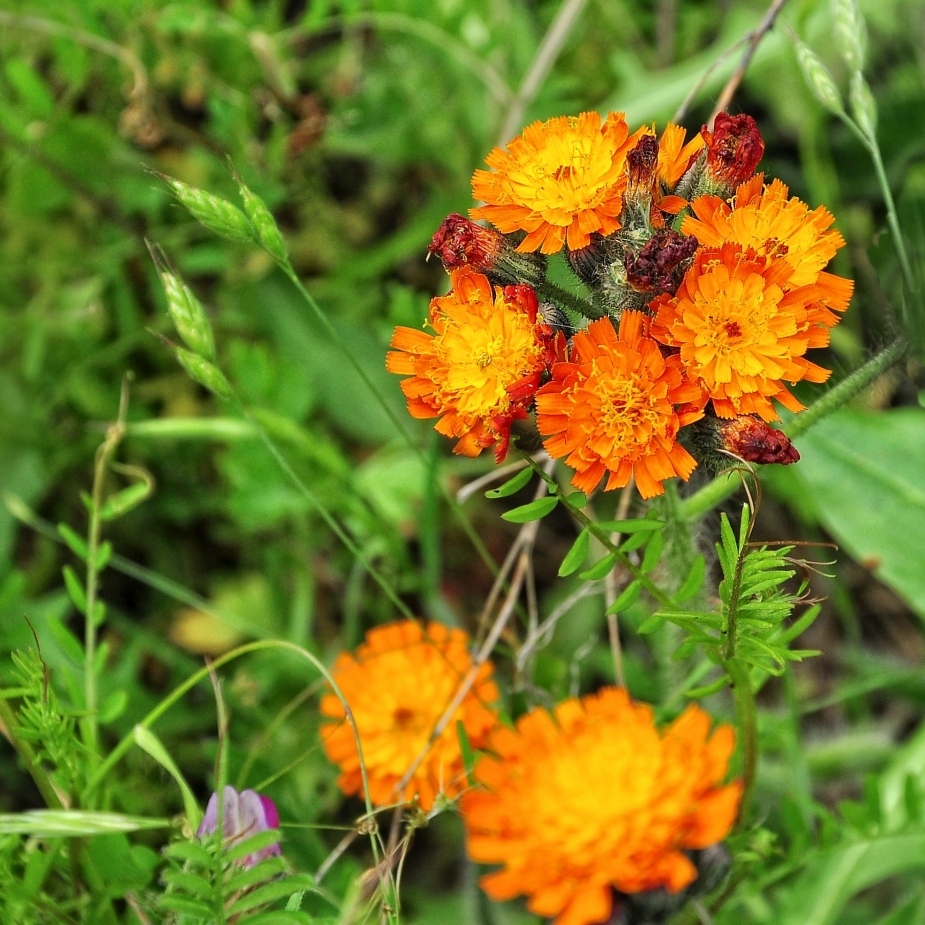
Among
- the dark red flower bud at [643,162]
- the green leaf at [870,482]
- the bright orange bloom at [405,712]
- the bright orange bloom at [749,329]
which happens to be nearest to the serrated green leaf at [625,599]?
the bright orange bloom at [749,329]

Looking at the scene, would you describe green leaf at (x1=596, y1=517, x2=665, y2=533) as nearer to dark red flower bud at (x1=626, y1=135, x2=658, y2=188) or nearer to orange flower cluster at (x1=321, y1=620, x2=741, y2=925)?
orange flower cluster at (x1=321, y1=620, x2=741, y2=925)

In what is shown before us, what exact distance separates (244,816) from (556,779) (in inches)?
19.2

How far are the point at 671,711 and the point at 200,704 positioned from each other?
1.36 m

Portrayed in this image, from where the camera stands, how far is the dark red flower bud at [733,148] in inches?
49.7

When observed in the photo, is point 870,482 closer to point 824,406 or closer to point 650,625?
point 824,406

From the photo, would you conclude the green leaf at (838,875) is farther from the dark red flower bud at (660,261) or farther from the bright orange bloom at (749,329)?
the dark red flower bud at (660,261)

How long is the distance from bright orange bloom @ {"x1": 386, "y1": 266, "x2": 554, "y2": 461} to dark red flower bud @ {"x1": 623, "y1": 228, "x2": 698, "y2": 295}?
0.42ft

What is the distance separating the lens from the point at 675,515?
143 cm

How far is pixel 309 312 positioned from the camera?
2939 mm

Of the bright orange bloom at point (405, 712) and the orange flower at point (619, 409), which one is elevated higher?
the orange flower at point (619, 409)

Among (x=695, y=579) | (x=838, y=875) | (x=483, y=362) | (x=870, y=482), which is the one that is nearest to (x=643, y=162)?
(x=483, y=362)

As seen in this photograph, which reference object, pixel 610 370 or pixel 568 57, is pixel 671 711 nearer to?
pixel 610 370

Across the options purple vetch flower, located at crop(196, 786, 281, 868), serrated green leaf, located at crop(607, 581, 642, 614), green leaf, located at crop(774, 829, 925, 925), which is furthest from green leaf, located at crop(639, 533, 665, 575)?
green leaf, located at crop(774, 829, 925, 925)

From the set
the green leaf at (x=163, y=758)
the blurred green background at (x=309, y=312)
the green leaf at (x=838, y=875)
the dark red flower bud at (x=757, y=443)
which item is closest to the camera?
the dark red flower bud at (x=757, y=443)
